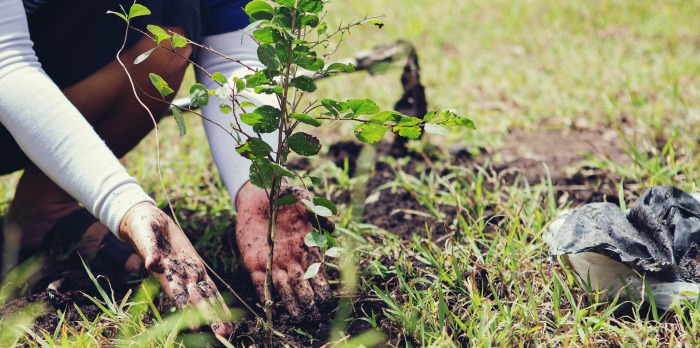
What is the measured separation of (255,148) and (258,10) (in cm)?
26

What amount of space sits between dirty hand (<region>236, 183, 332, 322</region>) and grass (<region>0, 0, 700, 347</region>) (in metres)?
0.14

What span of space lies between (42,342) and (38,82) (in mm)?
572

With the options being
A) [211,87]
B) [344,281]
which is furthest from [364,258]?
[211,87]

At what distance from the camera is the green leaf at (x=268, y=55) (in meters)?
1.24

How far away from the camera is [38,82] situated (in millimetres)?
1486

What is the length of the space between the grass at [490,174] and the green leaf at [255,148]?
1.43 feet

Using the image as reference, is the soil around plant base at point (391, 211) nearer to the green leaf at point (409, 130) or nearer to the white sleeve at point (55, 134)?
the white sleeve at point (55, 134)

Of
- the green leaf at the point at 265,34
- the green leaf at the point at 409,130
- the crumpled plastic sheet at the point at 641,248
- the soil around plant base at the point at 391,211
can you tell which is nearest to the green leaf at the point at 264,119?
the green leaf at the point at 265,34

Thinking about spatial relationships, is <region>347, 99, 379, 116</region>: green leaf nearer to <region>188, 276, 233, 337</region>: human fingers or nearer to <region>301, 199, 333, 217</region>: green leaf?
<region>301, 199, 333, 217</region>: green leaf

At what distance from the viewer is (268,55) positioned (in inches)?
49.0

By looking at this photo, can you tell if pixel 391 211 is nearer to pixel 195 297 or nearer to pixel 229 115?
pixel 229 115

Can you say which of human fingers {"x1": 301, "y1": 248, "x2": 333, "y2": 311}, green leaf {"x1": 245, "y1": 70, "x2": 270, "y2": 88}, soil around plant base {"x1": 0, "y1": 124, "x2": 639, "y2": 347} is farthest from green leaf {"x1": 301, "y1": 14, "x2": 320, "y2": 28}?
soil around plant base {"x1": 0, "y1": 124, "x2": 639, "y2": 347}

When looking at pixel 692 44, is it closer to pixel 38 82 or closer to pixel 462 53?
pixel 462 53

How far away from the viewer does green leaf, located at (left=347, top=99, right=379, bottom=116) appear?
1.23m
